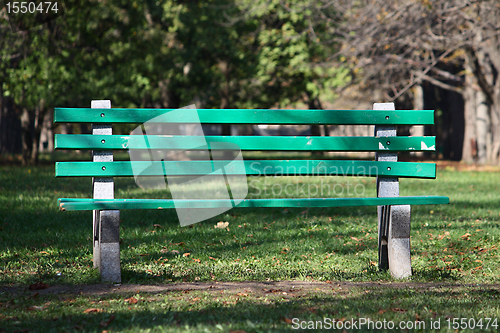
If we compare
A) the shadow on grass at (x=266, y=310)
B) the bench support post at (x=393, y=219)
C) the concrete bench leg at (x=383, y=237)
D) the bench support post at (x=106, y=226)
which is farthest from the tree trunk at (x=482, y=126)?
the bench support post at (x=106, y=226)

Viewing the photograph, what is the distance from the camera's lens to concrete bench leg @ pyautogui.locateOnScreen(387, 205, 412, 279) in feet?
14.5

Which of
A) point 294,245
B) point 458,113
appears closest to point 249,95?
point 458,113

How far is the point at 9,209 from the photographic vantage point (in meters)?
7.63

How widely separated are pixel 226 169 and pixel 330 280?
4.22ft

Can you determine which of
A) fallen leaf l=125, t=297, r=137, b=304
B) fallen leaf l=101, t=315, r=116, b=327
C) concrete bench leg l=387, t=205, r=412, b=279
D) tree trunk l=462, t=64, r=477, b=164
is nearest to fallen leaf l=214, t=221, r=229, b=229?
concrete bench leg l=387, t=205, r=412, b=279

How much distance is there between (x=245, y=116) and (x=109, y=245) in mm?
1489

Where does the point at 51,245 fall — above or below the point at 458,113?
below

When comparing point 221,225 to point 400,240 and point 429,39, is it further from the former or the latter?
point 429,39

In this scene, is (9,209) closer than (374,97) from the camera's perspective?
Yes

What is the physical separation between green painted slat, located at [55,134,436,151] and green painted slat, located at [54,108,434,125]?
0.44 feet

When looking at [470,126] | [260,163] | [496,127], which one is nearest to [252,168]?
[260,163]

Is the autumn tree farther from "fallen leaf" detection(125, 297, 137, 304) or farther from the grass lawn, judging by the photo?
"fallen leaf" detection(125, 297, 137, 304)

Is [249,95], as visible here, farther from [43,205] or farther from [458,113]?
[43,205]

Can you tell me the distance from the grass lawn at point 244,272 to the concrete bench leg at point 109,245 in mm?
130
